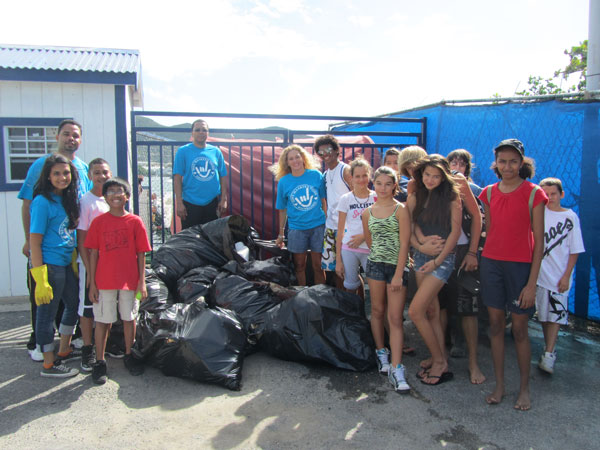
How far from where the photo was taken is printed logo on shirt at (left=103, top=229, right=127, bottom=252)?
3188 mm

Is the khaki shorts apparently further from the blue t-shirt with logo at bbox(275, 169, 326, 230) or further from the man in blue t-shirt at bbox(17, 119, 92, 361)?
the blue t-shirt with logo at bbox(275, 169, 326, 230)

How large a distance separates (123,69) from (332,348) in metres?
4.00

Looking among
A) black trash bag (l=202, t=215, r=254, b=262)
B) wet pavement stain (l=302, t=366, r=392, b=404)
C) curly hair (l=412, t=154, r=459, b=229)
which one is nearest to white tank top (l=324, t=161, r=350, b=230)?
black trash bag (l=202, t=215, r=254, b=262)

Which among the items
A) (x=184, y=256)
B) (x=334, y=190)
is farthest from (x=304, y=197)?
(x=184, y=256)

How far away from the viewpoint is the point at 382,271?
3.24m

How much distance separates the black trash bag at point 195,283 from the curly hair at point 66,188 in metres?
1.09

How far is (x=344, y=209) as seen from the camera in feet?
12.2

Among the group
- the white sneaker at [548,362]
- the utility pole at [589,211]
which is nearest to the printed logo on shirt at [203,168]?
the white sneaker at [548,362]

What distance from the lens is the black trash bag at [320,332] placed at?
3307 mm

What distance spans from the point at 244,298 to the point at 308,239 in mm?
960

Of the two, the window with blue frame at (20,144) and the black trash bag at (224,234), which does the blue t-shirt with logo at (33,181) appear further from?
the window with blue frame at (20,144)

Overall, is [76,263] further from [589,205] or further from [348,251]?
[589,205]

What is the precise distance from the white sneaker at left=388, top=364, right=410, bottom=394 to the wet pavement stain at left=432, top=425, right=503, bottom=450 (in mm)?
459

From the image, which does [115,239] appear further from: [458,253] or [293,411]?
[458,253]
